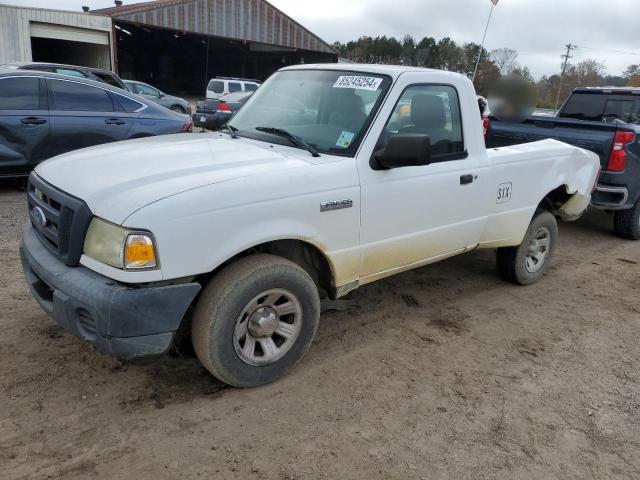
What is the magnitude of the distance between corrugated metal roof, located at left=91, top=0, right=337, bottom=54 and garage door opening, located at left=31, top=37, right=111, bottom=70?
6.64 feet

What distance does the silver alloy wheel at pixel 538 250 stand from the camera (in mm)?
5184

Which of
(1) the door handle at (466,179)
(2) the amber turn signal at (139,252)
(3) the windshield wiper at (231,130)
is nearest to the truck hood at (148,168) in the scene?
(2) the amber turn signal at (139,252)

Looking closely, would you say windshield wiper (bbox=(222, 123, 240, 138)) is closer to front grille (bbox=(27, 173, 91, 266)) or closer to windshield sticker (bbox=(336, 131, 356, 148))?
windshield sticker (bbox=(336, 131, 356, 148))

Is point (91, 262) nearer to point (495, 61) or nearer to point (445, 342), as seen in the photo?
point (445, 342)

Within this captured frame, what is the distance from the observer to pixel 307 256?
3479 millimetres

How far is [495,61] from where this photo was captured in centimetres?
766

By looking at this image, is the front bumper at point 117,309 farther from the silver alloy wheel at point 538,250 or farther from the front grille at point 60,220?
the silver alloy wheel at point 538,250

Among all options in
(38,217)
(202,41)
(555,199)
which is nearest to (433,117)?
(555,199)

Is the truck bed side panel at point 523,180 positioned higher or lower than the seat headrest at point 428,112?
lower

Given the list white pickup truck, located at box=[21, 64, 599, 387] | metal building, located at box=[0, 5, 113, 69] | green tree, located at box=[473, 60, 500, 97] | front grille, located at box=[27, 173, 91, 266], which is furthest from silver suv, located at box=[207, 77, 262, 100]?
A: front grille, located at box=[27, 173, 91, 266]

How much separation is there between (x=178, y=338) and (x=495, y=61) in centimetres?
650

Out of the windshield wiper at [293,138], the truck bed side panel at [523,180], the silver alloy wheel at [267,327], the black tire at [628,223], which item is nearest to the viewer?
the silver alloy wheel at [267,327]

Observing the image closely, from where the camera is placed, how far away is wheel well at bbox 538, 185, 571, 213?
5293mm

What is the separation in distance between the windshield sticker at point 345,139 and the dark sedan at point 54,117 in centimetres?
501
